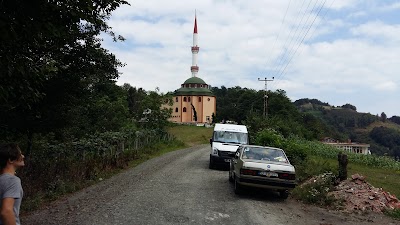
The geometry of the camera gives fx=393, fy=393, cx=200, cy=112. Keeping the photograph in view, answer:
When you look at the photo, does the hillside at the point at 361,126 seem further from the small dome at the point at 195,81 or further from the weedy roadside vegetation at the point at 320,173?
the weedy roadside vegetation at the point at 320,173

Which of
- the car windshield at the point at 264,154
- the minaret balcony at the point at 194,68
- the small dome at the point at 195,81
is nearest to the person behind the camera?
the car windshield at the point at 264,154

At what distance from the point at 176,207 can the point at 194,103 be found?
89.6 m

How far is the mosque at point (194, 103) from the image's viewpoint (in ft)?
Answer: 324

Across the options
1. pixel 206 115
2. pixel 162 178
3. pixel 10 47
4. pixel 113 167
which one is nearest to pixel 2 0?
pixel 10 47

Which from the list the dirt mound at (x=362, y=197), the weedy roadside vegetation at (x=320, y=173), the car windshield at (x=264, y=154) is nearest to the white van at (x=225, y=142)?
the weedy roadside vegetation at (x=320, y=173)

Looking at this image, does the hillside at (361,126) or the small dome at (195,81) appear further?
the hillside at (361,126)

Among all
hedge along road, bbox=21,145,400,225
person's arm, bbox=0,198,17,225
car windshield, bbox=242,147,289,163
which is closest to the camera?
person's arm, bbox=0,198,17,225

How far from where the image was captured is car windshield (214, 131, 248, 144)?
2038cm

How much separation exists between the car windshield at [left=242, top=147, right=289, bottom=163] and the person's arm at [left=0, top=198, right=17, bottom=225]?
32.8 ft

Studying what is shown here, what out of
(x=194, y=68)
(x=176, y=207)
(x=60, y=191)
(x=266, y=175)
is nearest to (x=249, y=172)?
(x=266, y=175)

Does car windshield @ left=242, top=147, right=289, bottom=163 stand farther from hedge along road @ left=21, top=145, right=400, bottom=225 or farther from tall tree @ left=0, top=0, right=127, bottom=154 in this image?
tall tree @ left=0, top=0, right=127, bottom=154

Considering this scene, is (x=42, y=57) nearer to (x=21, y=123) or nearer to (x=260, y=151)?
(x=21, y=123)

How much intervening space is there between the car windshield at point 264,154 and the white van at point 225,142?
5.15 meters

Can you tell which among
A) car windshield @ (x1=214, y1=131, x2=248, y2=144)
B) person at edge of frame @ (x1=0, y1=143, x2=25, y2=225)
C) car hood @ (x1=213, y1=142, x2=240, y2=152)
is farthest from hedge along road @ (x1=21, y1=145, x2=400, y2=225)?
car windshield @ (x1=214, y1=131, x2=248, y2=144)
